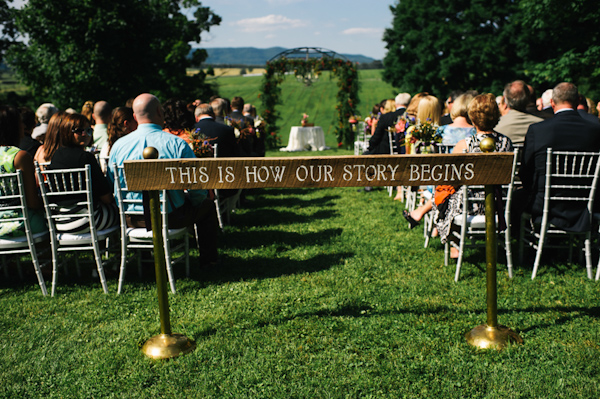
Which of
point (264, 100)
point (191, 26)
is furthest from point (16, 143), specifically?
point (191, 26)

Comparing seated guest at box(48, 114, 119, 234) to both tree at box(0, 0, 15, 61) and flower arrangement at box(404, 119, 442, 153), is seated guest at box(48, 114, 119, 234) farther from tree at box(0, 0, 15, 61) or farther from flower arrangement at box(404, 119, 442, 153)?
tree at box(0, 0, 15, 61)

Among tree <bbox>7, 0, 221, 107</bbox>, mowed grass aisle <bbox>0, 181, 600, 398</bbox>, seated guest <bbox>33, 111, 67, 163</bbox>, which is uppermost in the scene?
tree <bbox>7, 0, 221, 107</bbox>

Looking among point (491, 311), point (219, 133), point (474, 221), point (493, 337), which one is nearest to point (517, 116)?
point (474, 221)

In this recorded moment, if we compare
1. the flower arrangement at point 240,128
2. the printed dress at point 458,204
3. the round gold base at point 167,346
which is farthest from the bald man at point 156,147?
the flower arrangement at point 240,128

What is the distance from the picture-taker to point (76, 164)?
4527 mm

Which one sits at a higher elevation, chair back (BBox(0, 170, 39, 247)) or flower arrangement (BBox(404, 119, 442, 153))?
flower arrangement (BBox(404, 119, 442, 153))

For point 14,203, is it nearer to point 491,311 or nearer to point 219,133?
point 219,133

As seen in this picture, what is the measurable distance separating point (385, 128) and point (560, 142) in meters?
4.08

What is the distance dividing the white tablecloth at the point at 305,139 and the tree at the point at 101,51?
7.29 meters

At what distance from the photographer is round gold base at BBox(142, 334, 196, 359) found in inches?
132

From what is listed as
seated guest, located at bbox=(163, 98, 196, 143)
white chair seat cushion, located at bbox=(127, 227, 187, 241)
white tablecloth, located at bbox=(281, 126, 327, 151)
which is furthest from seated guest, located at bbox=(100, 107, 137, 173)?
white tablecloth, located at bbox=(281, 126, 327, 151)

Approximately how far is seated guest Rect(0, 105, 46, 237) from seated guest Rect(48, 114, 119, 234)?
0.22m

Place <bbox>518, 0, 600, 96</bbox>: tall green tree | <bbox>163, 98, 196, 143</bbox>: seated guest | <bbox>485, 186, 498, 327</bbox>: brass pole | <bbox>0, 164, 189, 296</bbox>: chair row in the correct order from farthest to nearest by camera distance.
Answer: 1. <bbox>518, 0, 600, 96</bbox>: tall green tree
2. <bbox>163, 98, 196, 143</bbox>: seated guest
3. <bbox>0, 164, 189, 296</bbox>: chair row
4. <bbox>485, 186, 498, 327</bbox>: brass pole

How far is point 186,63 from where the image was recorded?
926 inches
